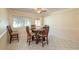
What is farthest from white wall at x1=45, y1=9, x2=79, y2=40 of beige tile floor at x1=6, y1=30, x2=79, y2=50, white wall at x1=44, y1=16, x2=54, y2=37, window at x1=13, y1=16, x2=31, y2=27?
window at x1=13, y1=16, x2=31, y2=27

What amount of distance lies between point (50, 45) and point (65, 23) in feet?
1.91

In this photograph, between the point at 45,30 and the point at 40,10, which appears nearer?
the point at 40,10

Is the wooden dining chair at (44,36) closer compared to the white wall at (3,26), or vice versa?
the white wall at (3,26)

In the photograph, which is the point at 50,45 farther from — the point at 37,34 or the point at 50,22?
the point at 50,22

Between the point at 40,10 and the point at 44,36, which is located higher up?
the point at 40,10

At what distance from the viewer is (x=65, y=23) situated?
8.11 feet

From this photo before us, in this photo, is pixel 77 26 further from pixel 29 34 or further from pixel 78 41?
pixel 29 34

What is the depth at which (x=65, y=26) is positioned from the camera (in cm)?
246

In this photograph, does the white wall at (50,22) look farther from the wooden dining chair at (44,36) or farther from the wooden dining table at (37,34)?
the wooden dining table at (37,34)

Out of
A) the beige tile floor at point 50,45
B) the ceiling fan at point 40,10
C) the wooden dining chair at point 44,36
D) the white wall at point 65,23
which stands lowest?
the beige tile floor at point 50,45

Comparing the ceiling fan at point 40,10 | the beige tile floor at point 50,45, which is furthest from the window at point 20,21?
the ceiling fan at point 40,10

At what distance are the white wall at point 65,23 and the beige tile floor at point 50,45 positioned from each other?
11 cm

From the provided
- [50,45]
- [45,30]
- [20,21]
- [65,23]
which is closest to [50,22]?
[45,30]

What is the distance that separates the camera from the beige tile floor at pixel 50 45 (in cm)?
242
